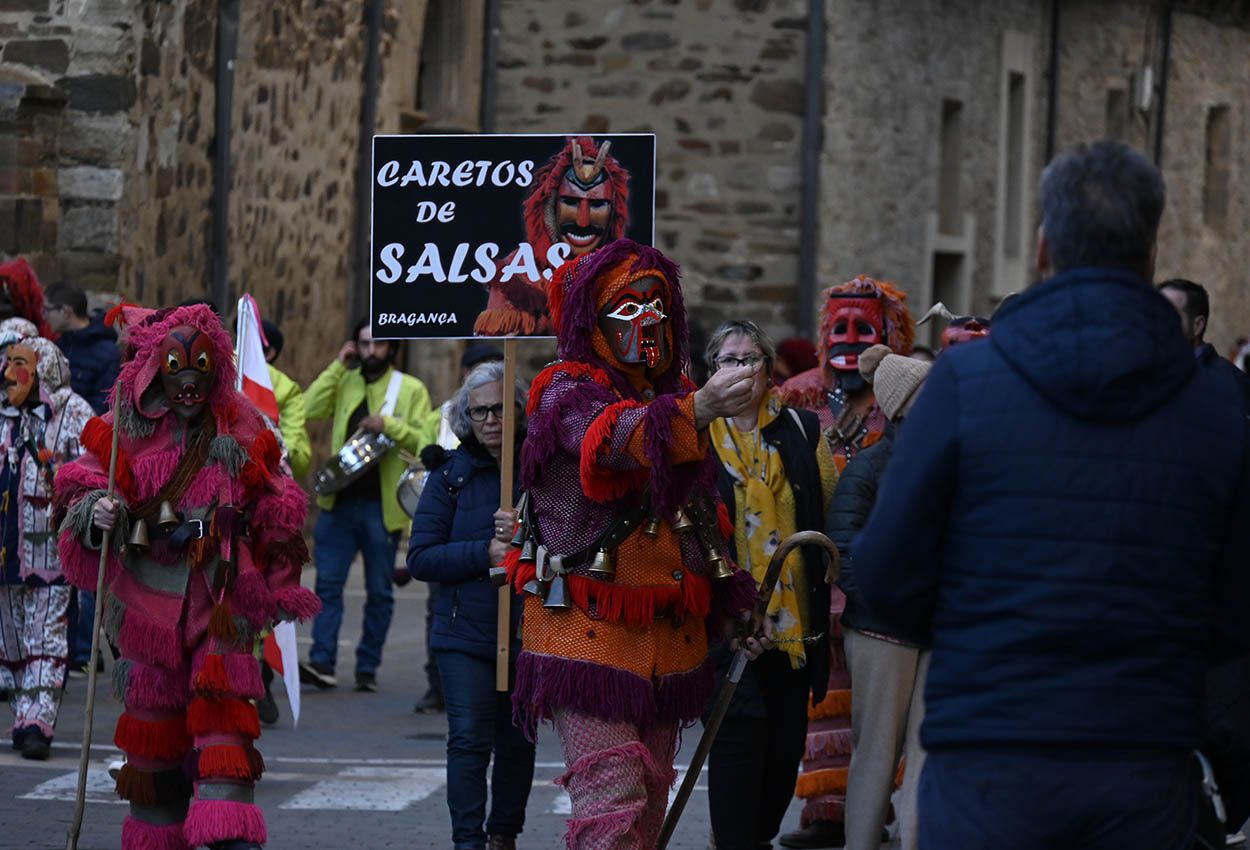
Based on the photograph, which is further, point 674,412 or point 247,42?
point 247,42

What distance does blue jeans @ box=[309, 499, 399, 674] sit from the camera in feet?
A: 43.2

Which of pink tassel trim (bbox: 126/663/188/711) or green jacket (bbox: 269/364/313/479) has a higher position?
green jacket (bbox: 269/364/313/479)

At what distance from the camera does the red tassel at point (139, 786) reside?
7289mm

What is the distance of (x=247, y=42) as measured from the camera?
19.1 m

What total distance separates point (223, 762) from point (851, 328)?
3217 millimetres

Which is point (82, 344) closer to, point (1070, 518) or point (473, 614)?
point (473, 614)

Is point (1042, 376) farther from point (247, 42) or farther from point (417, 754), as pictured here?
point (247, 42)

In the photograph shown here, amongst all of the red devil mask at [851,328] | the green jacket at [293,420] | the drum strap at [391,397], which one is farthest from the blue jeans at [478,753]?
the drum strap at [391,397]

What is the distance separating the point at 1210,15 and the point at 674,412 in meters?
27.0

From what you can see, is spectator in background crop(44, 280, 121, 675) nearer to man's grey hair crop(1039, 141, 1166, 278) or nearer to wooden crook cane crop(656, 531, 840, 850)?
wooden crook cane crop(656, 531, 840, 850)

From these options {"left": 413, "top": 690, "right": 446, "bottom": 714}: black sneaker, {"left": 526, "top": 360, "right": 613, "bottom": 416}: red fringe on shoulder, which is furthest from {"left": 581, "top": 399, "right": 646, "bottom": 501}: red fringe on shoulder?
{"left": 413, "top": 690, "right": 446, "bottom": 714}: black sneaker

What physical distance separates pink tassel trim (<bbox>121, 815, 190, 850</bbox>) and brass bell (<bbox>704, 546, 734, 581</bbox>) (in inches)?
79.5

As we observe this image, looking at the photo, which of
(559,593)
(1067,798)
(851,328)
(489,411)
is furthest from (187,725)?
(1067,798)

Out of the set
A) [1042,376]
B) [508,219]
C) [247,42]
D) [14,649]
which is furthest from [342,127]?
[1042,376]
